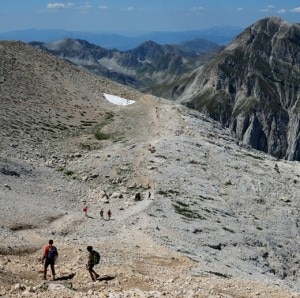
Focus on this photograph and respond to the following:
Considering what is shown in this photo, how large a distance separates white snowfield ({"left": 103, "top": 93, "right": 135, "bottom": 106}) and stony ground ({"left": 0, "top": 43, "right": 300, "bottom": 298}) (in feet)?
8.04

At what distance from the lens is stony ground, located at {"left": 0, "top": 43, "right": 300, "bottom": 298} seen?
28297mm

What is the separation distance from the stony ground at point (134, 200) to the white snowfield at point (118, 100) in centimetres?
245

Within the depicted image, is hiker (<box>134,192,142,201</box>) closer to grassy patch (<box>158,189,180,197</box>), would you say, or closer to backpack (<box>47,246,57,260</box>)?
grassy patch (<box>158,189,180,197</box>)

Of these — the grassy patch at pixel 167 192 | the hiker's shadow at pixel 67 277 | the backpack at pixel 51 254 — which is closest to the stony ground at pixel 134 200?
the hiker's shadow at pixel 67 277

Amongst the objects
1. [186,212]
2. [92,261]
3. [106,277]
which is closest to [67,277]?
[92,261]

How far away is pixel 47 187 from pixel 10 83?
1406 inches

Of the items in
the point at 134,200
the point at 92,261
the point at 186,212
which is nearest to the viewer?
the point at 92,261

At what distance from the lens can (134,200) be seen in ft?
159

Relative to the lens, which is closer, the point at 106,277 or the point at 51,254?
the point at 51,254

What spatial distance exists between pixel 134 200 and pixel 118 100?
151 feet

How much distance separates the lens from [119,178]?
54.2 m

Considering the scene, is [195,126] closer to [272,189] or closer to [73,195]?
[272,189]

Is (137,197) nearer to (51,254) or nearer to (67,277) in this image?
(67,277)

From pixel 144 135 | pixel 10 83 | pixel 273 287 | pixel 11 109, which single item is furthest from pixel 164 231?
pixel 10 83
